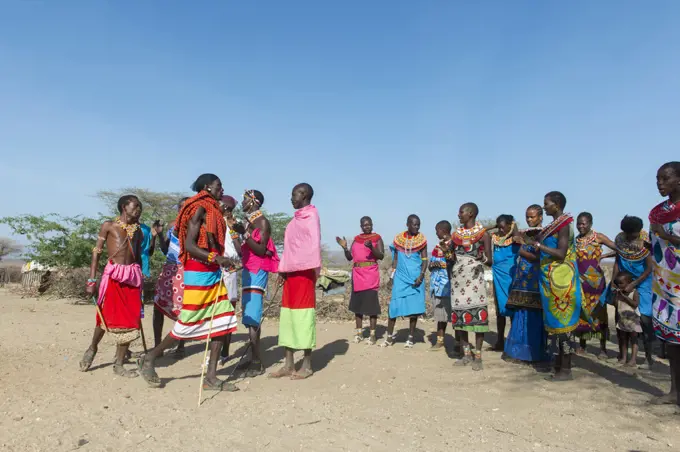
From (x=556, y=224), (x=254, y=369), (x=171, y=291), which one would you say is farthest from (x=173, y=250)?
(x=556, y=224)

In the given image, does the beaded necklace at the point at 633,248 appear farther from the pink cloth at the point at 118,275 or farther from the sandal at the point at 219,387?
the pink cloth at the point at 118,275

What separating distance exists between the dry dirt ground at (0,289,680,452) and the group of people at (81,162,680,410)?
317 mm

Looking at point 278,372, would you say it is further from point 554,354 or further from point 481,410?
point 554,354

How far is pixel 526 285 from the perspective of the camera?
5898mm

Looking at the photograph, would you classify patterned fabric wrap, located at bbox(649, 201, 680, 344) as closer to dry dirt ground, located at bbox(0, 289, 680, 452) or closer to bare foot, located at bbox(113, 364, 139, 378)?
dry dirt ground, located at bbox(0, 289, 680, 452)

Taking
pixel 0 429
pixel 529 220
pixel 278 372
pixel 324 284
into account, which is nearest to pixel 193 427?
pixel 0 429

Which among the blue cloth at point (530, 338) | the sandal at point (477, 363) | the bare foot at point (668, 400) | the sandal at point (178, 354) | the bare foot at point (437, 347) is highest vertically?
the blue cloth at point (530, 338)

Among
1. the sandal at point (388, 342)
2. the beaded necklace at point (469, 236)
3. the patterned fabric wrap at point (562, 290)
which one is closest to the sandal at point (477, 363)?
the patterned fabric wrap at point (562, 290)

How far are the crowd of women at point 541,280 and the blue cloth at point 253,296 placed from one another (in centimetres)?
225

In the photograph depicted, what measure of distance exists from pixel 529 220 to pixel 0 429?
5.58 meters

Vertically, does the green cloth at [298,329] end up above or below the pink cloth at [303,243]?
below

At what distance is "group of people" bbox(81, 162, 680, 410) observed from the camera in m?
4.54

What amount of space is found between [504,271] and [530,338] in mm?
1088

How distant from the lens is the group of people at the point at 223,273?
468 cm
